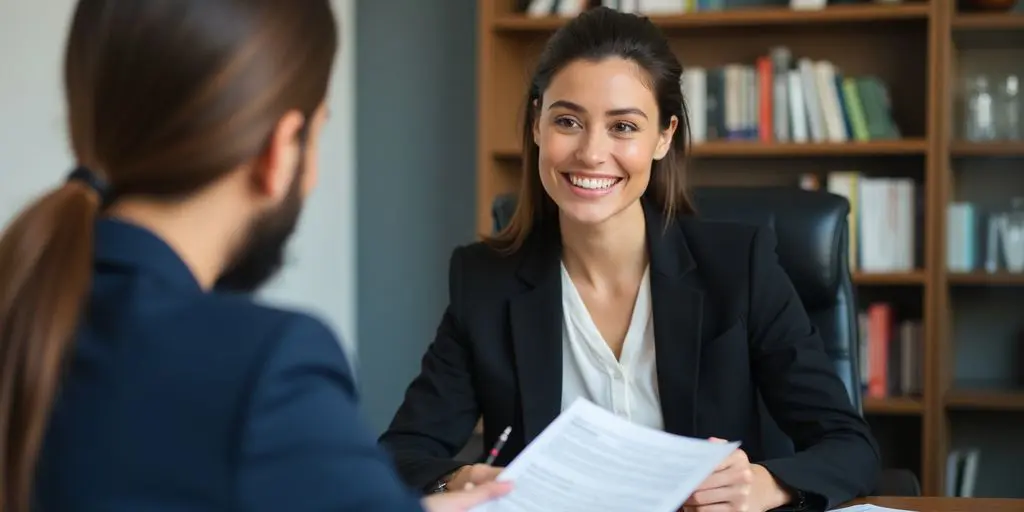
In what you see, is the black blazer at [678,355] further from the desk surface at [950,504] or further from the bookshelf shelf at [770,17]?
the bookshelf shelf at [770,17]

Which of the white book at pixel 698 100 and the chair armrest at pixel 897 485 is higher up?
the white book at pixel 698 100

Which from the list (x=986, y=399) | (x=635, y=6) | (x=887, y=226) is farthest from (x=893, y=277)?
(x=635, y=6)

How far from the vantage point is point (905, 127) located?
3193 mm

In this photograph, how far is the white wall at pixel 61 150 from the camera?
2111mm

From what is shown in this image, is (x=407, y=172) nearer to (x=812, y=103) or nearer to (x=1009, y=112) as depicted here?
(x=812, y=103)

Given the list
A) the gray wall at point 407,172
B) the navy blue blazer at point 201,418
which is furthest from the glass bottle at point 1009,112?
the navy blue blazer at point 201,418

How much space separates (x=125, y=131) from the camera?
0.75 metres

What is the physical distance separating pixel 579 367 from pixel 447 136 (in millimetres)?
1990

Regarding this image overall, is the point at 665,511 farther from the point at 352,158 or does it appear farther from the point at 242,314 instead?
the point at 352,158

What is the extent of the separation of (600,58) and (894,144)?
5.00ft

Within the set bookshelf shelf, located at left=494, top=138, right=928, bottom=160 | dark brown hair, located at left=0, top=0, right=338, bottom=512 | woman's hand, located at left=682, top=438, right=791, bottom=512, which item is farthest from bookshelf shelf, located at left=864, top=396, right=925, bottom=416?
dark brown hair, located at left=0, top=0, right=338, bottom=512

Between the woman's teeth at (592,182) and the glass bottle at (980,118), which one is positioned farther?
the glass bottle at (980,118)

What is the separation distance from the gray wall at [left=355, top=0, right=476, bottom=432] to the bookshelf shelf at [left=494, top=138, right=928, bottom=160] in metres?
0.43

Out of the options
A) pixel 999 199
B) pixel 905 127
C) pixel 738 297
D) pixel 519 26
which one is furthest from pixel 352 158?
pixel 738 297
